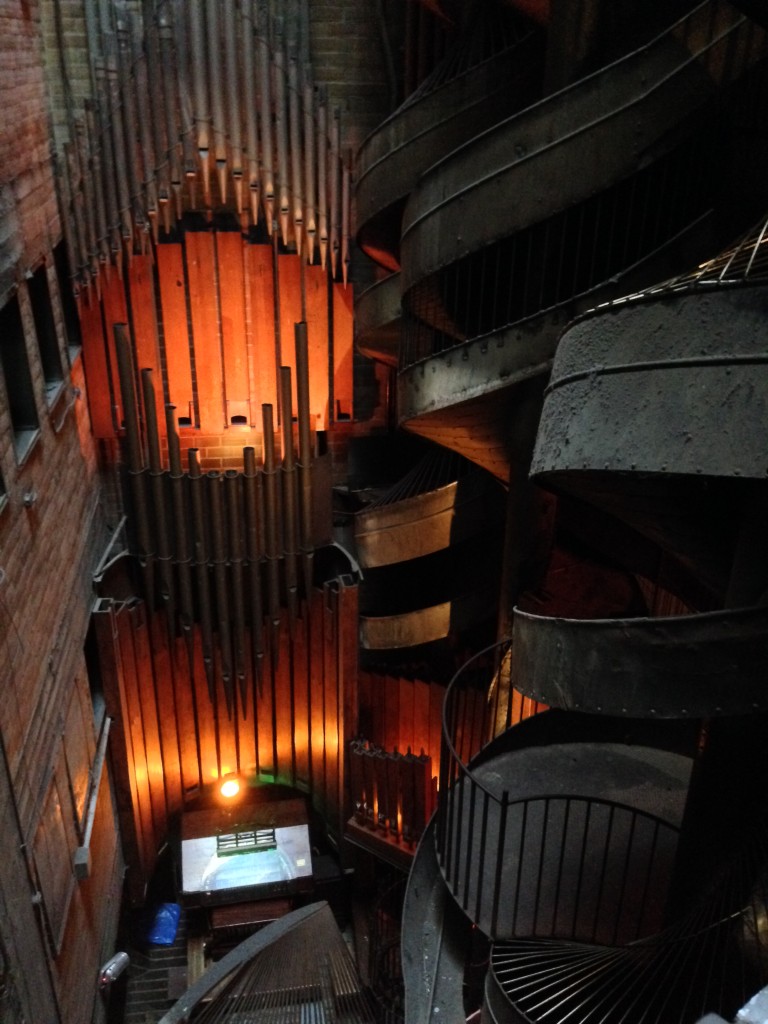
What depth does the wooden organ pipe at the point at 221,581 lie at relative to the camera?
17.7 ft

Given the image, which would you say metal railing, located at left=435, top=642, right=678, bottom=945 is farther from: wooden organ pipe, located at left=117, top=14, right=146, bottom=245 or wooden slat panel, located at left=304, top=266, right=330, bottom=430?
wooden organ pipe, located at left=117, top=14, right=146, bottom=245

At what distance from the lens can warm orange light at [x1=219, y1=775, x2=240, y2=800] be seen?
6.42 meters

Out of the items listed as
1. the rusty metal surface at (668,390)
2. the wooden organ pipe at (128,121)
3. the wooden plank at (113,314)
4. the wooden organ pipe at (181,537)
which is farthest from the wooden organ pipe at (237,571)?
the rusty metal surface at (668,390)

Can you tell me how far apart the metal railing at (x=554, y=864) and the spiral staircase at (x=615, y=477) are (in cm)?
1

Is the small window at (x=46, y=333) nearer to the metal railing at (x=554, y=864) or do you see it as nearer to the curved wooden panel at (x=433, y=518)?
the curved wooden panel at (x=433, y=518)

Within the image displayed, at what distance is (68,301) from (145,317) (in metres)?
0.55

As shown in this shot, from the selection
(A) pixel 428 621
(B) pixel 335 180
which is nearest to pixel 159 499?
(A) pixel 428 621

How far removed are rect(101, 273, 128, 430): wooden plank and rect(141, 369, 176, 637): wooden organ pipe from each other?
2.32 feet

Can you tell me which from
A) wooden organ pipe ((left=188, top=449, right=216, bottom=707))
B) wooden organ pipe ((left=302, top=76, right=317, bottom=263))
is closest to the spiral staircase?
wooden organ pipe ((left=302, top=76, right=317, bottom=263))

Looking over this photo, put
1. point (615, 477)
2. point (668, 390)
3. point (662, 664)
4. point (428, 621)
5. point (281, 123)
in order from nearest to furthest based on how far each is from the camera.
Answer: point (668, 390)
point (662, 664)
point (615, 477)
point (281, 123)
point (428, 621)

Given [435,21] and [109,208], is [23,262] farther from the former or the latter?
[435,21]

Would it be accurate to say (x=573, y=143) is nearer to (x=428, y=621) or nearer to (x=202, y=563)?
(x=428, y=621)

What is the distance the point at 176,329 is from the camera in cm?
609

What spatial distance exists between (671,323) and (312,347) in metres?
4.19
